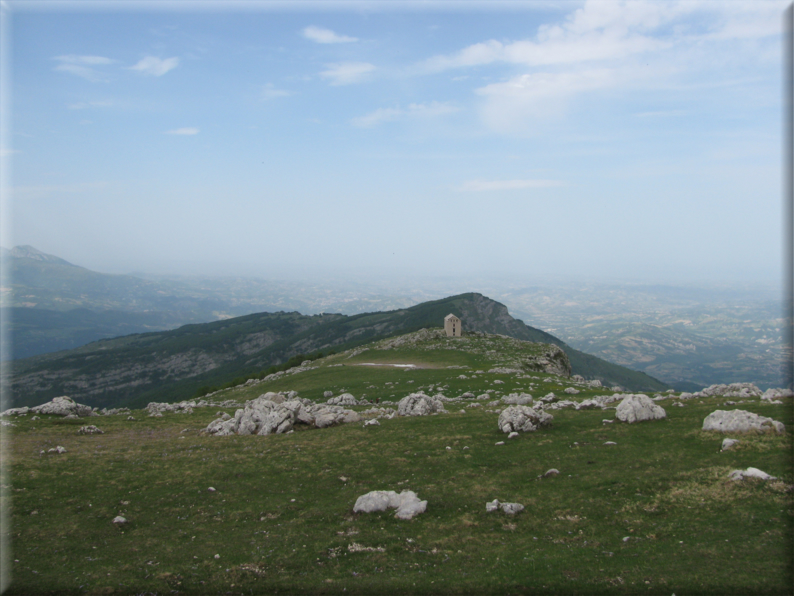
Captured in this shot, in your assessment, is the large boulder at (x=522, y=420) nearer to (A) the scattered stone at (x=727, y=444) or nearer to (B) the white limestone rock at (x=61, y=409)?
(A) the scattered stone at (x=727, y=444)

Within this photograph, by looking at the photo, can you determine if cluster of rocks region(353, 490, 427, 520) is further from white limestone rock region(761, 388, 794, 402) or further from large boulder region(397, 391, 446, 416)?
white limestone rock region(761, 388, 794, 402)

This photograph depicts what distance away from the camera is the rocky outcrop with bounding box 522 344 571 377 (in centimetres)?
8145

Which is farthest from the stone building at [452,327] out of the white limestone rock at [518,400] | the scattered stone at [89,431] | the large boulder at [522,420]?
the scattered stone at [89,431]

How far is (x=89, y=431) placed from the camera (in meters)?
44.5

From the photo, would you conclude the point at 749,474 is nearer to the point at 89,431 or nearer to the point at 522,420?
the point at 522,420

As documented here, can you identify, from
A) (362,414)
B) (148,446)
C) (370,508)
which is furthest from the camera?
(362,414)

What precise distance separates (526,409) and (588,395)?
72.4ft

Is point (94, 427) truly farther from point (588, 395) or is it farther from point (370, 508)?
point (588, 395)

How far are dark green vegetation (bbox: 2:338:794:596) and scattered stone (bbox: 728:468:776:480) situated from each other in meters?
0.52

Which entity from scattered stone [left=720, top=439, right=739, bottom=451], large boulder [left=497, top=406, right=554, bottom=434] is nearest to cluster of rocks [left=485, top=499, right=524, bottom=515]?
large boulder [left=497, top=406, right=554, bottom=434]

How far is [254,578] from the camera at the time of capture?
58.1ft

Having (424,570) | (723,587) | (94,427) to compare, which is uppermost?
(723,587)

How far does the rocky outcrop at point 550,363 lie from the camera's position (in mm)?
81450

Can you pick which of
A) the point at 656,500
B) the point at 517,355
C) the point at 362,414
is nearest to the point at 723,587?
the point at 656,500
